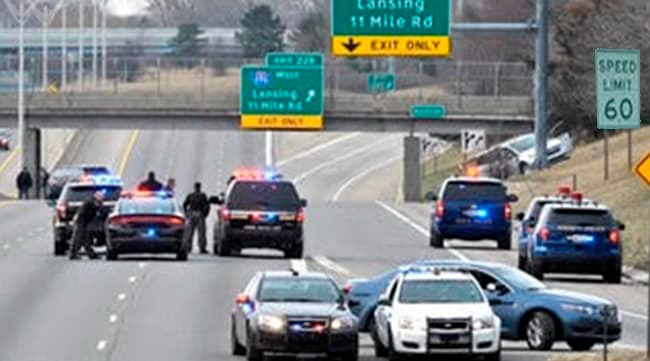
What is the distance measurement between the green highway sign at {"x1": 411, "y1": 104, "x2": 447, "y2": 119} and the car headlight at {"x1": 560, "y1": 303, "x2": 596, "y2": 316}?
62.7 meters

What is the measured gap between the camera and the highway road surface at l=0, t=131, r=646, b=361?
103 ft

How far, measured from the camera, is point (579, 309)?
30.4 metres

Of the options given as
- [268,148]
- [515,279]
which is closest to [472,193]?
[515,279]

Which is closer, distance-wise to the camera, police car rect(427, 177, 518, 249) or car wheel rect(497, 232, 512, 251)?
police car rect(427, 177, 518, 249)

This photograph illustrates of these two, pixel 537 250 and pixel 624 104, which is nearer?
pixel 624 104

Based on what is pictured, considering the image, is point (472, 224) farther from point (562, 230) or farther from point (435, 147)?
point (435, 147)

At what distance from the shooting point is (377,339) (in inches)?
1176

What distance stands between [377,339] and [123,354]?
342cm

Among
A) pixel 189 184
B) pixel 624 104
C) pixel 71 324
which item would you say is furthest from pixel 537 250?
pixel 189 184

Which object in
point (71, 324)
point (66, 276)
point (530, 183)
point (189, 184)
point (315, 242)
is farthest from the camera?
point (189, 184)

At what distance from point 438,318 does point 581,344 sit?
341cm

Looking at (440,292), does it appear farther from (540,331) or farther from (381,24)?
(381,24)

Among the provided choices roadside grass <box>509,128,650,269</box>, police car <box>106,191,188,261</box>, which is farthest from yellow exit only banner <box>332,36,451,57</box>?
police car <box>106,191,188,261</box>

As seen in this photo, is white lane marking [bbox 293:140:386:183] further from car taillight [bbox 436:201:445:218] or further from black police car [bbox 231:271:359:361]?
black police car [bbox 231:271:359:361]
